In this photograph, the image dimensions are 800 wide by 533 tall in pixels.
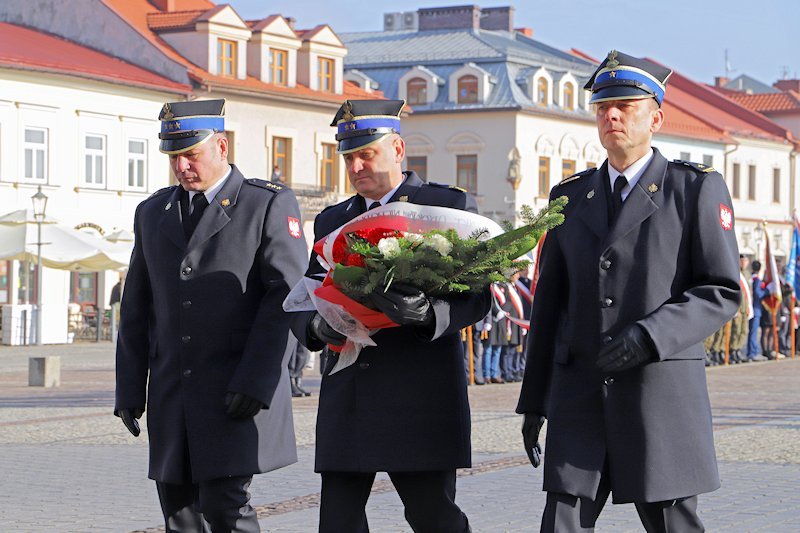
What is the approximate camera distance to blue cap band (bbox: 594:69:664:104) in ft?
18.7

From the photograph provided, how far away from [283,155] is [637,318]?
4627cm

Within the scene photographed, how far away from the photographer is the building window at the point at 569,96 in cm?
6306

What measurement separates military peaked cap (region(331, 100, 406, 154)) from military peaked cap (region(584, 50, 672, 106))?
2.64 ft

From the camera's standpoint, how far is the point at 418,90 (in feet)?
205

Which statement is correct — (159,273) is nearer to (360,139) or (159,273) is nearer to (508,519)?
(360,139)

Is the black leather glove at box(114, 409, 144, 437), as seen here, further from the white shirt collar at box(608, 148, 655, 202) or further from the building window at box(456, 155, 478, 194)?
the building window at box(456, 155, 478, 194)

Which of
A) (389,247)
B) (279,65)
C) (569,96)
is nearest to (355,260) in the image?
(389,247)

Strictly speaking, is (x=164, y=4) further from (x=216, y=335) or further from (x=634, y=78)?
(x=634, y=78)

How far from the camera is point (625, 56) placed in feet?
19.1

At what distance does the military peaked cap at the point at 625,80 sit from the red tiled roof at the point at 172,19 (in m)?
43.9

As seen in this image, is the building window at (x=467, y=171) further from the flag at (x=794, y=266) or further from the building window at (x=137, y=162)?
the flag at (x=794, y=266)

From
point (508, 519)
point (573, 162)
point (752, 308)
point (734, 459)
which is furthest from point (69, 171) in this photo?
point (508, 519)

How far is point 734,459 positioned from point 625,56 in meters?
7.35

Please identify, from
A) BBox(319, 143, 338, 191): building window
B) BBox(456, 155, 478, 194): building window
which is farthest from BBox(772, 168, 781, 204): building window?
BBox(319, 143, 338, 191): building window
